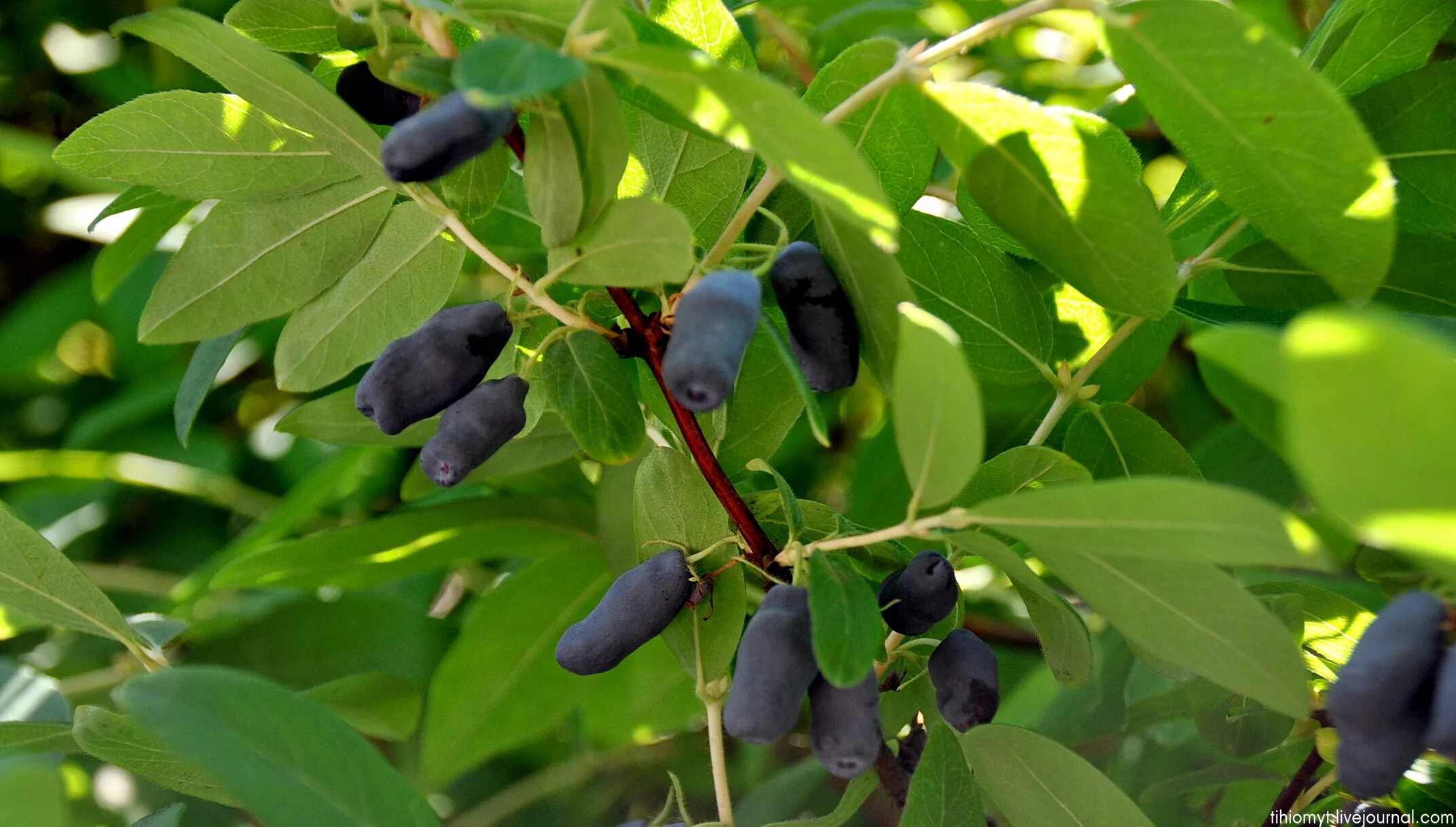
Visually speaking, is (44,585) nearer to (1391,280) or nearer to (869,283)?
(869,283)

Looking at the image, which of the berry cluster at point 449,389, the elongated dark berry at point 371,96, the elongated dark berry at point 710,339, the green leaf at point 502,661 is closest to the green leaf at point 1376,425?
the elongated dark berry at point 710,339

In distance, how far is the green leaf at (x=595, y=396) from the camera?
2.42 feet

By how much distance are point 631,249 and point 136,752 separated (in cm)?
50

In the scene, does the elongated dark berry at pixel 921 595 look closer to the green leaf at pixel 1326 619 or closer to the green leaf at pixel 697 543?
the green leaf at pixel 697 543

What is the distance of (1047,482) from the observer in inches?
31.1

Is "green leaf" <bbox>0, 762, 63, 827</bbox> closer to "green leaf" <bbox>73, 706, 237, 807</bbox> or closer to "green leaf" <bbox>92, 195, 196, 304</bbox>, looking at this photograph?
"green leaf" <bbox>73, 706, 237, 807</bbox>

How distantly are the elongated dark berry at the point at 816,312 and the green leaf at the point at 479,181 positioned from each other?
0.66 feet

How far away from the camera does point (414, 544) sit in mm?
1238

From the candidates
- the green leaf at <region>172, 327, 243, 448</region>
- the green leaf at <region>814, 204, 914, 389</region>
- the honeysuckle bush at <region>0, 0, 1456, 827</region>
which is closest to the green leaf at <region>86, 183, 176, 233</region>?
the honeysuckle bush at <region>0, 0, 1456, 827</region>

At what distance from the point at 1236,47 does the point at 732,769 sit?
1.32 metres

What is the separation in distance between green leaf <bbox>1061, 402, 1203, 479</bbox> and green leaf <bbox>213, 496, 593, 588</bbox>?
1.85 feet

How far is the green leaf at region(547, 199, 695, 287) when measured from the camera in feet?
2.05

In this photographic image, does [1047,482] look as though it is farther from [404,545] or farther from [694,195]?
[404,545]

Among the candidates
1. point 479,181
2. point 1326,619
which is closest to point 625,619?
point 479,181
